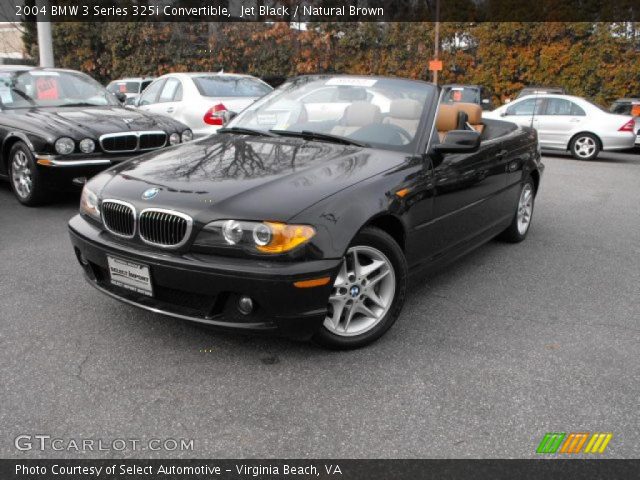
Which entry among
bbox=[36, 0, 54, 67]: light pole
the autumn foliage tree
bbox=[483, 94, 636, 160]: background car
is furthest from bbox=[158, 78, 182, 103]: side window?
the autumn foliage tree

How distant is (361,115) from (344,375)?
1864 mm

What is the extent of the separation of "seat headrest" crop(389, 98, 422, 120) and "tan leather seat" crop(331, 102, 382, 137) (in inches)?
4.0

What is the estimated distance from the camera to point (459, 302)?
13.9ft

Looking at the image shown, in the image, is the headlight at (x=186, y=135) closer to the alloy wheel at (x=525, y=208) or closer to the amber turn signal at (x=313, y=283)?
the alloy wheel at (x=525, y=208)

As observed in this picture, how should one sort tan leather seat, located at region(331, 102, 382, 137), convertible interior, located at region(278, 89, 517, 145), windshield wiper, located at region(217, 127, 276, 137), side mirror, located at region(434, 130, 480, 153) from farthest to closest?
windshield wiper, located at region(217, 127, 276, 137) < tan leather seat, located at region(331, 102, 382, 137) < convertible interior, located at region(278, 89, 517, 145) < side mirror, located at region(434, 130, 480, 153)

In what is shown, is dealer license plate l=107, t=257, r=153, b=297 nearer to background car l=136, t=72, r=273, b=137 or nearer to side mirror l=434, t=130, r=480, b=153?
side mirror l=434, t=130, r=480, b=153

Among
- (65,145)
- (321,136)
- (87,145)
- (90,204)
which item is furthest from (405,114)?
(65,145)

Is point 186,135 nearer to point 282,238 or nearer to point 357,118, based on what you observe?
point 357,118

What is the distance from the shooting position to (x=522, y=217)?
5879mm

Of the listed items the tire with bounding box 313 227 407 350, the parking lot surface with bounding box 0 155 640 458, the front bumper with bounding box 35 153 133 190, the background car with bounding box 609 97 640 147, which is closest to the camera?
the parking lot surface with bounding box 0 155 640 458

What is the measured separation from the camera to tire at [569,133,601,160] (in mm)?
13281

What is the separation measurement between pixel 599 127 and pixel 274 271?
12.3m

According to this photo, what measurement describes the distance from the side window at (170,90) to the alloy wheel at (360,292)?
704 centimetres

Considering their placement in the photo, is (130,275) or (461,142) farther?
(461,142)
